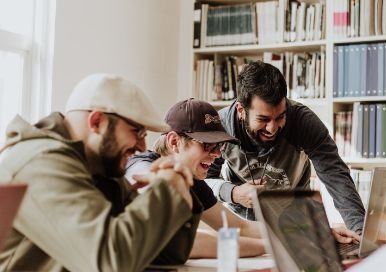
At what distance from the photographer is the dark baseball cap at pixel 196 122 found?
6.42 ft

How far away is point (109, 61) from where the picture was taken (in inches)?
134

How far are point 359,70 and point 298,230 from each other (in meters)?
2.54

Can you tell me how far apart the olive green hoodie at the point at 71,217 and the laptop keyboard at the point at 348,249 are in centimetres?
68

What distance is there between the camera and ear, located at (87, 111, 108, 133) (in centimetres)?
122

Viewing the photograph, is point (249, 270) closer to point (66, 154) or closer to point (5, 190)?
point (66, 154)

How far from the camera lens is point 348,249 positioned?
1.72 meters

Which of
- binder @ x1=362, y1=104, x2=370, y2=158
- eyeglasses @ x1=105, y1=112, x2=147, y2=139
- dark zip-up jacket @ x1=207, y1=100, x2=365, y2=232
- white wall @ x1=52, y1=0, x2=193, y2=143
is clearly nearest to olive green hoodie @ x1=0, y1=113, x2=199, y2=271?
eyeglasses @ x1=105, y1=112, x2=147, y2=139

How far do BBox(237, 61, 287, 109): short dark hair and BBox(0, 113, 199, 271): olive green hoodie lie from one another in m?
1.22

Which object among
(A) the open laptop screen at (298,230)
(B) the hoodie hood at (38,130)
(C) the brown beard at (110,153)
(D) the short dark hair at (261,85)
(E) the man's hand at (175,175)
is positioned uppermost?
(D) the short dark hair at (261,85)

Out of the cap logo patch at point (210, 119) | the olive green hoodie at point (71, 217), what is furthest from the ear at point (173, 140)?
the olive green hoodie at point (71, 217)

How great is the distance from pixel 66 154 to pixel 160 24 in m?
2.91

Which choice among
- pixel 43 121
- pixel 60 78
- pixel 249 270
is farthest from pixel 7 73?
pixel 249 270

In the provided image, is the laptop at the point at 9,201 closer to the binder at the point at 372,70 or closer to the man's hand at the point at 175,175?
the man's hand at the point at 175,175

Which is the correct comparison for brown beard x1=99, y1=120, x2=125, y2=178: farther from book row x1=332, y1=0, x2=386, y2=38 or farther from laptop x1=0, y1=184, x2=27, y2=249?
book row x1=332, y1=0, x2=386, y2=38
